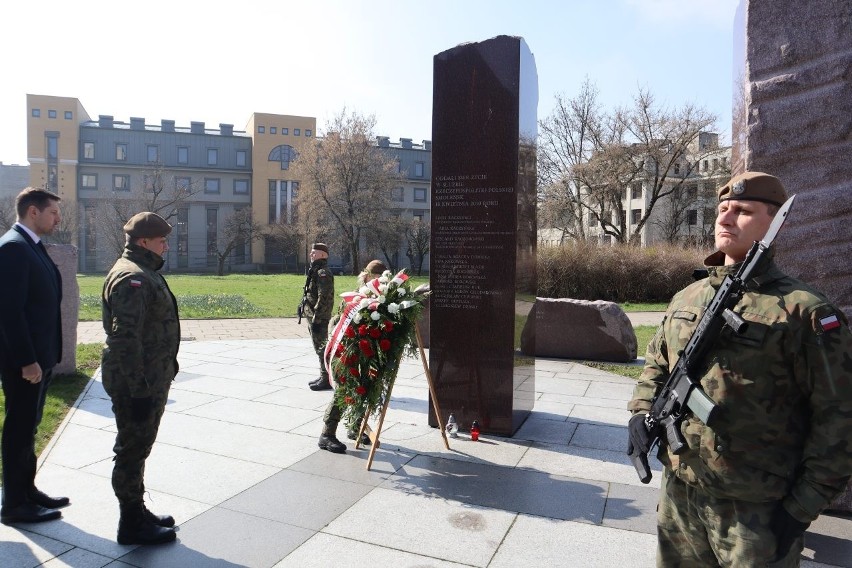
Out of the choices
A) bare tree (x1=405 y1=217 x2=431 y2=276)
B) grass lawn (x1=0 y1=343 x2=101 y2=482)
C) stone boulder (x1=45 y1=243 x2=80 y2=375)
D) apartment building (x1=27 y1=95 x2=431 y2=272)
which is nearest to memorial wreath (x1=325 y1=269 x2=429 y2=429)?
grass lawn (x1=0 y1=343 x2=101 y2=482)

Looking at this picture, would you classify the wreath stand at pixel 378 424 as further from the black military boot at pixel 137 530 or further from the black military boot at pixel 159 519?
the black military boot at pixel 137 530

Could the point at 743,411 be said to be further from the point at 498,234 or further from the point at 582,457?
the point at 498,234

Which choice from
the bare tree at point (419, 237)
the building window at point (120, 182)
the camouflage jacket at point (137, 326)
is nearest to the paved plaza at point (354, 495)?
the camouflage jacket at point (137, 326)

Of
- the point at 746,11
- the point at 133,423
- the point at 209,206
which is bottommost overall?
the point at 133,423

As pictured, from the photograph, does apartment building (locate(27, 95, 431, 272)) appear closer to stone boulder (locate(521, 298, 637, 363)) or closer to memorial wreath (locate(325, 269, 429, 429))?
stone boulder (locate(521, 298, 637, 363))

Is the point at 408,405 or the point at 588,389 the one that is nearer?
the point at 408,405

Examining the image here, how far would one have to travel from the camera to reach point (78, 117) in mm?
62594

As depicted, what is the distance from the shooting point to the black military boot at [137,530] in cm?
391

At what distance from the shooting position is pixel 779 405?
2.30 metres

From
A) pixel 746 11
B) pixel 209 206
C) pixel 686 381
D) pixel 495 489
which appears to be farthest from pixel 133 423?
pixel 209 206

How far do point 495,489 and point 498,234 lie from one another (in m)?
2.62

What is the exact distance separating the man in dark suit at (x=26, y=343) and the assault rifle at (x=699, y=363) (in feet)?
12.9

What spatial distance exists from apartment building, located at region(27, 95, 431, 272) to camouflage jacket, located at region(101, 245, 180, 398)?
58566 millimetres

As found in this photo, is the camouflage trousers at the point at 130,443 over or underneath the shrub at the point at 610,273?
underneath
